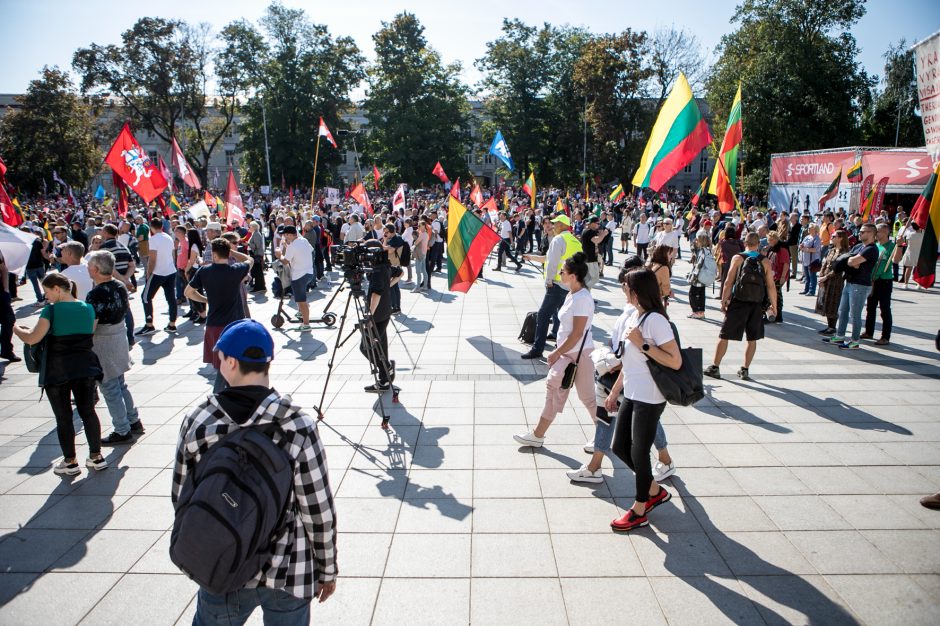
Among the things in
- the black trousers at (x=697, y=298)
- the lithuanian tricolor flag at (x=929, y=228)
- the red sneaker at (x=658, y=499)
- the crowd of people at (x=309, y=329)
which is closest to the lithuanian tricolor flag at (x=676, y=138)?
the crowd of people at (x=309, y=329)

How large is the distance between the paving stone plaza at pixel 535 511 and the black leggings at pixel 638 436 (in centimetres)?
43

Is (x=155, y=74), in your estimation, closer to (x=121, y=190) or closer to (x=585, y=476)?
(x=121, y=190)

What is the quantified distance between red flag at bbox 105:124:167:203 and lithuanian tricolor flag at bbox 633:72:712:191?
10.4 metres

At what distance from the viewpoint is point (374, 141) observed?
51.9 meters

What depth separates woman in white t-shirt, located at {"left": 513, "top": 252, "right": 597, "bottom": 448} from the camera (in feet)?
16.5

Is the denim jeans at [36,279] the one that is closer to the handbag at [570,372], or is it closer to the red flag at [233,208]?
the red flag at [233,208]

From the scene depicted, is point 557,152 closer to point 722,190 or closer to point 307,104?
point 307,104

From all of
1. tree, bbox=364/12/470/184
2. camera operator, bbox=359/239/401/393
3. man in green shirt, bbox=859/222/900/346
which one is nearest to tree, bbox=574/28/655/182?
tree, bbox=364/12/470/184

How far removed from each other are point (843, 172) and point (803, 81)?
20081 mm

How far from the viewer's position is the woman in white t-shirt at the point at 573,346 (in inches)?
198

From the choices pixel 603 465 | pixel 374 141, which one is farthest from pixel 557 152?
pixel 603 465

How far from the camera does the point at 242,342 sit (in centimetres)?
222

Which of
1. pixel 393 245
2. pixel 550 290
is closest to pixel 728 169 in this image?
pixel 550 290

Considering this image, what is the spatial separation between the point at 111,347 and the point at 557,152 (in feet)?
174
